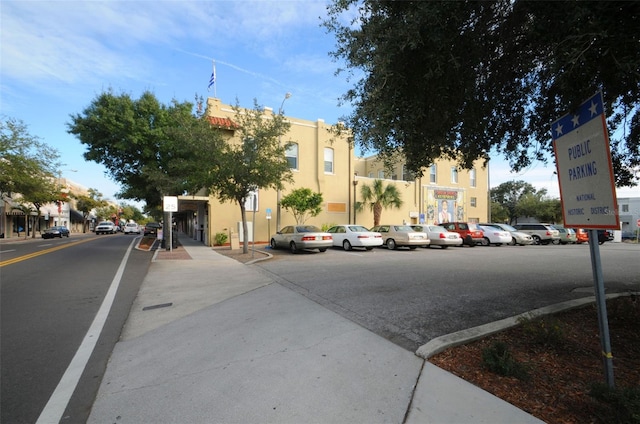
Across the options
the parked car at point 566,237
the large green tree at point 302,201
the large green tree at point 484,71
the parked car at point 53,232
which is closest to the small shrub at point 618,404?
the large green tree at point 484,71

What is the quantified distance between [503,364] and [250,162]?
45.1 ft

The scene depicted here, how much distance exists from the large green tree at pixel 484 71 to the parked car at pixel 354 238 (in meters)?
11.2

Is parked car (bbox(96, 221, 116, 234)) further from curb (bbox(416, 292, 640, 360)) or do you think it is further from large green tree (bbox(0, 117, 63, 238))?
curb (bbox(416, 292, 640, 360))

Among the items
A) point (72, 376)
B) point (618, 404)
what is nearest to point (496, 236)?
point (618, 404)

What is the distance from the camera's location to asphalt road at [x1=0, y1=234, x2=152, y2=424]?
3617 mm

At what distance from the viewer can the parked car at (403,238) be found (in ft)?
65.6

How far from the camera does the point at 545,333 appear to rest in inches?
169

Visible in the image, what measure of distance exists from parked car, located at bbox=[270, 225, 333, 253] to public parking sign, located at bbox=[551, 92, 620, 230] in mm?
13877

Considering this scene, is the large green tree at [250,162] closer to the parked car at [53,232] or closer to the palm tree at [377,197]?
the palm tree at [377,197]

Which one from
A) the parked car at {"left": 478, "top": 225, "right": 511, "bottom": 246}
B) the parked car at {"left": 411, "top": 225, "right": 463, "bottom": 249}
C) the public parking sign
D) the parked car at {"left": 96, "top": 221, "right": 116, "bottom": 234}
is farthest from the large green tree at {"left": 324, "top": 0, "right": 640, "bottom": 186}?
the parked car at {"left": 96, "top": 221, "right": 116, "bottom": 234}

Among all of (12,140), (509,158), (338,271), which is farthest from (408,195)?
(12,140)

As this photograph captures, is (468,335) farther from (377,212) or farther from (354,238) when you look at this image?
(377,212)

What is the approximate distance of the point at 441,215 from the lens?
113 ft

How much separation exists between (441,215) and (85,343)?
108 feet
